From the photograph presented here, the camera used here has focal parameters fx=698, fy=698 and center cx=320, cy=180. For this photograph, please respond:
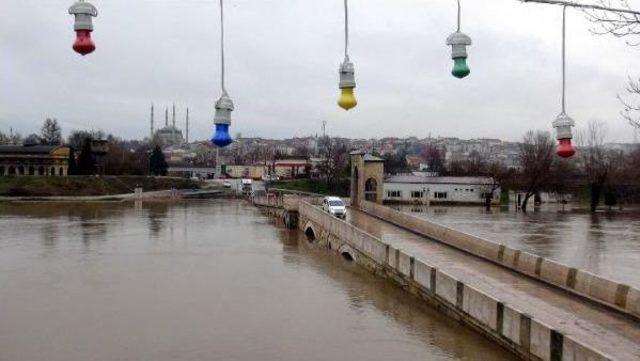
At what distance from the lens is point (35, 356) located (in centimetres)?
1603

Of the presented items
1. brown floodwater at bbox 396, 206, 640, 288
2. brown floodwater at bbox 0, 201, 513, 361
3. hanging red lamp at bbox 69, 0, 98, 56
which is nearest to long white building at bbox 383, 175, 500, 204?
brown floodwater at bbox 396, 206, 640, 288

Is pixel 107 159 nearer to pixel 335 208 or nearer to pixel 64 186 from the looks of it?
pixel 64 186

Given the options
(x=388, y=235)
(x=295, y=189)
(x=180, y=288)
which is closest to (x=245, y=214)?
(x=295, y=189)

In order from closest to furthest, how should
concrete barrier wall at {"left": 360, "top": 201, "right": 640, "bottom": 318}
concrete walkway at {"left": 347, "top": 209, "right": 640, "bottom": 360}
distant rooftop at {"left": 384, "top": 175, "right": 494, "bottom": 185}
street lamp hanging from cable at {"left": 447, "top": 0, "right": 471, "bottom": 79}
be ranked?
street lamp hanging from cable at {"left": 447, "top": 0, "right": 471, "bottom": 79}
concrete walkway at {"left": 347, "top": 209, "right": 640, "bottom": 360}
concrete barrier wall at {"left": 360, "top": 201, "right": 640, "bottom": 318}
distant rooftop at {"left": 384, "top": 175, "right": 494, "bottom": 185}

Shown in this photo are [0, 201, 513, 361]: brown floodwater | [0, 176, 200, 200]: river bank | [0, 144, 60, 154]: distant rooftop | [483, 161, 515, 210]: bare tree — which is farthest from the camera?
[0, 144, 60, 154]: distant rooftop

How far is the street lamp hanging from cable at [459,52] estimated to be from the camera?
696cm

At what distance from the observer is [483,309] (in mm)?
16234

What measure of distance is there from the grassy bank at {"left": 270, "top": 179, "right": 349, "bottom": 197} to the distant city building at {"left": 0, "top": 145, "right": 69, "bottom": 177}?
3124 cm

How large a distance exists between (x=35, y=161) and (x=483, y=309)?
92.2m

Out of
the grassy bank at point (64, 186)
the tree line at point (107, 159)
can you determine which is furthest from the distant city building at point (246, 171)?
the grassy bank at point (64, 186)

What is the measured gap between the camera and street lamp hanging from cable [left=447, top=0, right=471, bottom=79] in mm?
6959

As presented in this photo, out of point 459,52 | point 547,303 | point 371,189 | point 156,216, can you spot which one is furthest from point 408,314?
point 156,216

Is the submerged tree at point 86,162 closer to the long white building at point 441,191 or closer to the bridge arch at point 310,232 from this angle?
the long white building at point 441,191

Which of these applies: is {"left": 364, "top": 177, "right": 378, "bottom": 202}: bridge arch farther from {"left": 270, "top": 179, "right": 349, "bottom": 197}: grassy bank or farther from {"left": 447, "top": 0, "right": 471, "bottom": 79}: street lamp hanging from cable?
{"left": 447, "top": 0, "right": 471, "bottom": 79}: street lamp hanging from cable
